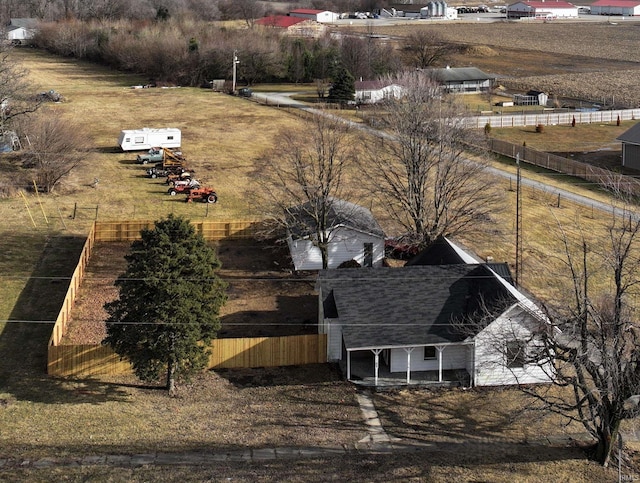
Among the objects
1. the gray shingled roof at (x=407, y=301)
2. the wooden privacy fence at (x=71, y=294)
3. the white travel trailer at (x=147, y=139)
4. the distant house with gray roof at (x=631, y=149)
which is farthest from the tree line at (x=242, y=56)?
the gray shingled roof at (x=407, y=301)

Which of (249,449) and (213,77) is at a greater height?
(213,77)

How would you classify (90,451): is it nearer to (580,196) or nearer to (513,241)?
(513,241)

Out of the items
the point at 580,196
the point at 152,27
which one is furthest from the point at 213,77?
the point at 580,196

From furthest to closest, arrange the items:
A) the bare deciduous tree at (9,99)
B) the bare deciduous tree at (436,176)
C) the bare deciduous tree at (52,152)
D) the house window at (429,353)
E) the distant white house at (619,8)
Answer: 1. the distant white house at (619,8)
2. the bare deciduous tree at (9,99)
3. the bare deciduous tree at (52,152)
4. the bare deciduous tree at (436,176)
5. the house window at (429,353)

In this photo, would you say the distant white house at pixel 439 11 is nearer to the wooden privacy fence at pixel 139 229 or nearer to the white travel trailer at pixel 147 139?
the white travel trailer at pixel 147 139

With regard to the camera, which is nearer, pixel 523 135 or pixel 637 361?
pixel 637 361

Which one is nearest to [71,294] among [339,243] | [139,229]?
[139,229]

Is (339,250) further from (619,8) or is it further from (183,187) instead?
(619,8)

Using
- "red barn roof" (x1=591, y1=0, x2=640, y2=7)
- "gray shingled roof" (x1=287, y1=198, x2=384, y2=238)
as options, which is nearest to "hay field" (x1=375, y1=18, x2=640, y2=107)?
"red barn roof" (x1=591, y1=0, x2=640, y2=7)
